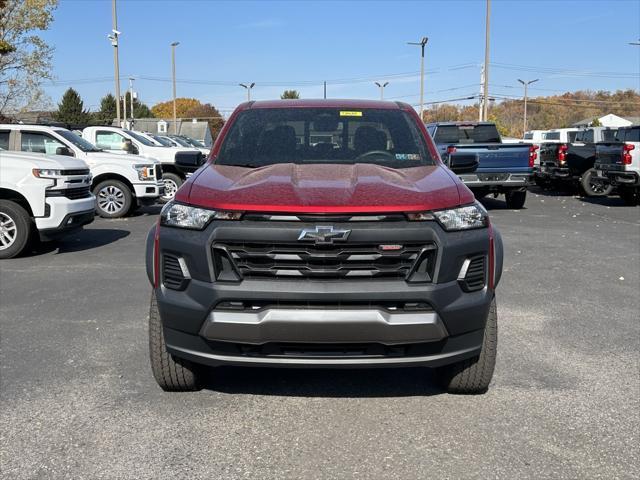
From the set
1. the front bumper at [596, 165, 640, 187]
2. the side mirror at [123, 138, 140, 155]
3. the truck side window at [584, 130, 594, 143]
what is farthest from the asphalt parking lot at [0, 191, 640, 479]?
the truck side window at [584, 130, 594, 143]

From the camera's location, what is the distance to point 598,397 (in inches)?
154

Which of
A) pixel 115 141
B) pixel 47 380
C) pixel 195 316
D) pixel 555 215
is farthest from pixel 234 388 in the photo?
pixel 115 141

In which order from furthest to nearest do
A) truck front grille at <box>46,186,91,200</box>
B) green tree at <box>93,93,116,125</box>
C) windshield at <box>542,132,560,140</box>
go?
green tree at <box>93,93,116,125</box>
windshield at <box>542,132,560,140</box>
truck front grille at <box>46,186,91,200</box>

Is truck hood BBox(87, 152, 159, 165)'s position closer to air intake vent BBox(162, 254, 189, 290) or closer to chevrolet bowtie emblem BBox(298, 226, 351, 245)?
air intake vent BBox(162, 254, 189, 290)

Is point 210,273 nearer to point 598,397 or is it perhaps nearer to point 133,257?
point 598,397

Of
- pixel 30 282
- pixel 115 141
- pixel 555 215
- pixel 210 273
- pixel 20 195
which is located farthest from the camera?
pixel 115 141

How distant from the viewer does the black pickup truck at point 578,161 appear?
61.2ft

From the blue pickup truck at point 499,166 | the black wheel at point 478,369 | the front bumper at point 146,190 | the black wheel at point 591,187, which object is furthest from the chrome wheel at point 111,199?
the black wheel at point 591,187

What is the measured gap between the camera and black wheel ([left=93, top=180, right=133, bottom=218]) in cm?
1370

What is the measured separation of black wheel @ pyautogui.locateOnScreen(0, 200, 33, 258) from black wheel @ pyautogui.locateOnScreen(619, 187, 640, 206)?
558 inches

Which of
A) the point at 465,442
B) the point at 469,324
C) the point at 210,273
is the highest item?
the point at 210,273

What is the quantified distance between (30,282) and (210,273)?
4960 mm

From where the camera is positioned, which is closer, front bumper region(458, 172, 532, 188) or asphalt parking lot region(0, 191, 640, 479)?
asphalt parking lot region(0, 191, 640, 479)

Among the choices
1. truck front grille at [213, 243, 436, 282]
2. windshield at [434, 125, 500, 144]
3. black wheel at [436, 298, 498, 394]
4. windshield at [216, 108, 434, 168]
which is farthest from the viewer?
windshield at [434, 125, 500, 144]
